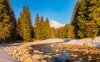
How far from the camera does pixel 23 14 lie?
76.6 metres

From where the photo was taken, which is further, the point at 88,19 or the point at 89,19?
the point at 88,19

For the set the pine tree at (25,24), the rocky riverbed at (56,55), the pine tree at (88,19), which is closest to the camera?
the rocky riverbed at (56,55)

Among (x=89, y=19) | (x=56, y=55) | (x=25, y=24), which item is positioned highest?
(x=25, y=24)

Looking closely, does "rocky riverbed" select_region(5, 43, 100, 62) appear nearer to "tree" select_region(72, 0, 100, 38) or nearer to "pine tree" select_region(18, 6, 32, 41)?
"tree" select_region(72, 0, 100, 38)

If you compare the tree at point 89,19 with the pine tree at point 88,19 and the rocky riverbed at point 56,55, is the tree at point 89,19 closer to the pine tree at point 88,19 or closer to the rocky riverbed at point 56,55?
the pine tree at point 88,19

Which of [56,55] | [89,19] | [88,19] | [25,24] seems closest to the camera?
[56,55]

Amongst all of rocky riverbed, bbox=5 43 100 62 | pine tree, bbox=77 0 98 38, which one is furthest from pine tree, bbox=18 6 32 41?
rocky riverbed, bbox=5 43 100 62

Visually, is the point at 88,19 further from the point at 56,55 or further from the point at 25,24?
the point at 25,24

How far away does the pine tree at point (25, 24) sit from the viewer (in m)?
74.6

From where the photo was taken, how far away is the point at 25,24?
7556 cm

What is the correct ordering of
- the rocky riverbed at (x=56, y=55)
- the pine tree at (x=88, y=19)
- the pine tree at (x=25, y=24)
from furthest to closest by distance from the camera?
the pine tree at (x=25, y=24)
the pine tree at (x=88, y=19)
the rocky riverbed at (x=56, y=55)

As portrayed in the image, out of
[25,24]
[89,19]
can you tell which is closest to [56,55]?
[89,19]

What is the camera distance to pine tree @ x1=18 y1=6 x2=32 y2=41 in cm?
7456

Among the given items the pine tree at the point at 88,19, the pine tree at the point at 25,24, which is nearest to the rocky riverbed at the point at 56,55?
the pine tree at the point at 88,19
